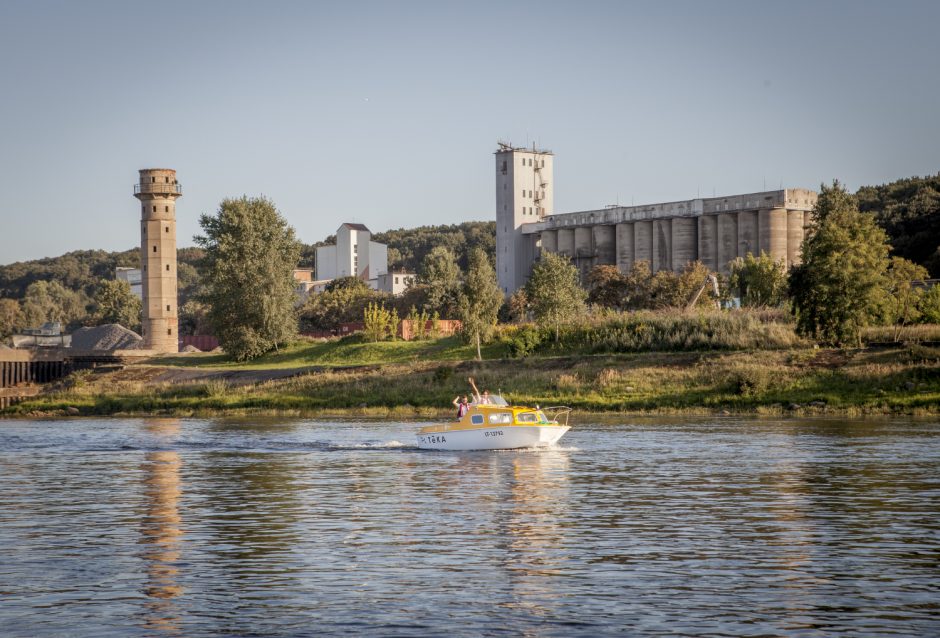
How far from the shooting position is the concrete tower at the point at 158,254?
414 ft

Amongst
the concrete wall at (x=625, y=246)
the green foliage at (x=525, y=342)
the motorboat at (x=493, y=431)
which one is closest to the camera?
the motorboat at (x=493, y=431)

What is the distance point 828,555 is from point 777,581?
2.84m

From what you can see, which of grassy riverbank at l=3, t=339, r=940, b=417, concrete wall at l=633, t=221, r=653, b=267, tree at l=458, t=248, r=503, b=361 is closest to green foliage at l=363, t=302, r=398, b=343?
grassy riverbank at l=3, t=339, r=940, b=417

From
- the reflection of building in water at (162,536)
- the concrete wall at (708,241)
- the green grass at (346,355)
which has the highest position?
the concrete wall at (708,241)

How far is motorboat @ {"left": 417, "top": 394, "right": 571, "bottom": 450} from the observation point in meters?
46.0

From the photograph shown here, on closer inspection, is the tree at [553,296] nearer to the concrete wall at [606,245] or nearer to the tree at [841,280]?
the tree at [841,280]

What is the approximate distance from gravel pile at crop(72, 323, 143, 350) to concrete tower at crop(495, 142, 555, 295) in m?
59.1

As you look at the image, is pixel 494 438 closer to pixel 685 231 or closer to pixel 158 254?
pixel 158 254

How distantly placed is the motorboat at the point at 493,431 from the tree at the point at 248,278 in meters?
60.1

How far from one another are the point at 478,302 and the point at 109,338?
74.7 metres

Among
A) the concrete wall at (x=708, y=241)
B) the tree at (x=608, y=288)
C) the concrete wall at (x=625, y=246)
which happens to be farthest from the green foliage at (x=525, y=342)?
the concrete wall at (x=625, y=246)

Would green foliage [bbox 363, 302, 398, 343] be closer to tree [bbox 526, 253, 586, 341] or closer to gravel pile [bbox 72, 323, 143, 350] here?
tree [bbox 526, 253, 586, 341]

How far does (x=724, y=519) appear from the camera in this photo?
1069 inches

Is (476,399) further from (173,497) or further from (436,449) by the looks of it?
(173,497)
